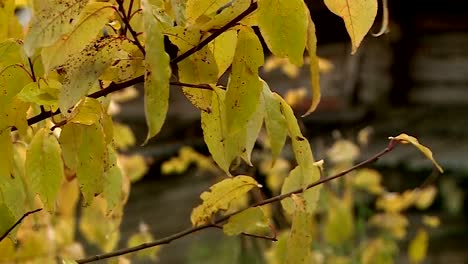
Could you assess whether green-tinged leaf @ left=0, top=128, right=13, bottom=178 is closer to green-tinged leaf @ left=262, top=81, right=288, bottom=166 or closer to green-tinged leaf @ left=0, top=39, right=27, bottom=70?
green-tinged leaf @ left=0, top=39, right=27, bottom=70

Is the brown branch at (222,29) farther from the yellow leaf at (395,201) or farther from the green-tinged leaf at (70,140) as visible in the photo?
the yellow leaf at (395,201)

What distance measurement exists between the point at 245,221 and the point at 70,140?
209mm

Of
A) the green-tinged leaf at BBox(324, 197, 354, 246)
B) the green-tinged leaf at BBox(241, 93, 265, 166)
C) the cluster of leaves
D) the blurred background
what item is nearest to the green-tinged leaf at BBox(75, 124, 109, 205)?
the cluster of leaves

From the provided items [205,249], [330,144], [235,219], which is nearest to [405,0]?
[330,144]

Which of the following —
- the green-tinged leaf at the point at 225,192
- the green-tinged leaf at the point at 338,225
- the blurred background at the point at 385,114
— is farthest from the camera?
→ the blurred background at the point at 385,114

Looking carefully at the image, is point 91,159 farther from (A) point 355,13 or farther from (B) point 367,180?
(B) point 367,180

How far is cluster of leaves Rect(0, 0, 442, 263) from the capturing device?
22.5 inches

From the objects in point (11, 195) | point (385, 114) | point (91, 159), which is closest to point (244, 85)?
point (91, 159)

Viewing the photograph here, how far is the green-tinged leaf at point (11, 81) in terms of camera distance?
25.4 inches

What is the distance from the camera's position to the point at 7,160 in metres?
0.69

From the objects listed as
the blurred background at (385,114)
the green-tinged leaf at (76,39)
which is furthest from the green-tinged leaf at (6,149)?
the blurred background at (385,114)

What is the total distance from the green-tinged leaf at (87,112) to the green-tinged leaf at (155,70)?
4.9 inches

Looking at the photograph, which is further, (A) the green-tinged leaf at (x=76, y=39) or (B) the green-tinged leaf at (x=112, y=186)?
(B) the green-tinged leaf at (x=112, y=186)

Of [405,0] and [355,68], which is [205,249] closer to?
[355,68]
